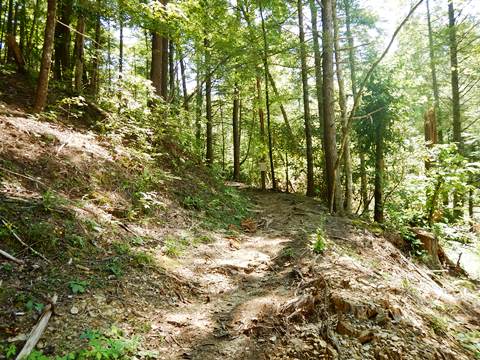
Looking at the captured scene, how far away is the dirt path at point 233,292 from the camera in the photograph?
10.9 ft

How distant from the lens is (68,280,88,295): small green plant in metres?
3.47

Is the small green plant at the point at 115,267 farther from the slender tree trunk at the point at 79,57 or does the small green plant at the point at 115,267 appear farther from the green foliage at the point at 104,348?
the slender tree trunk at the point at 79,57

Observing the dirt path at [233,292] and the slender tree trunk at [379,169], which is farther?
the slender tree trunk at [379,169]

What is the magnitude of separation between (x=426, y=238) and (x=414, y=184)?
4.84 ft

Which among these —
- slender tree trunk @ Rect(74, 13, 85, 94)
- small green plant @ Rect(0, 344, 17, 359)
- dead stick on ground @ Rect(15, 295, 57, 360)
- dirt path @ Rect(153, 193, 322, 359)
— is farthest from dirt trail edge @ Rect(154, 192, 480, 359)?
slender tree trunk @ Rect(74, 13, 85, 94)

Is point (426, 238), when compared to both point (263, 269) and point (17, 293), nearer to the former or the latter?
point (263, 269)

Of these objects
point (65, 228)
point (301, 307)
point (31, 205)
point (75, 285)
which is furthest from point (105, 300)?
point (301, 307)

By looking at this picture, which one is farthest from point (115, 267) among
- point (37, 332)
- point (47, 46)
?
point (47, 46)

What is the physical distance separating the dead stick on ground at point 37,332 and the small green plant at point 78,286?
0.25 metres

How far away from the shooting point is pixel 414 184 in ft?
30.0

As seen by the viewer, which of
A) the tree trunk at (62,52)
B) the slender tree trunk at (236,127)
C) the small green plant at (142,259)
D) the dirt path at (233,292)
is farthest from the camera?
the slender tree trunk at (236,127)

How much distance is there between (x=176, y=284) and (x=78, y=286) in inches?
49.5

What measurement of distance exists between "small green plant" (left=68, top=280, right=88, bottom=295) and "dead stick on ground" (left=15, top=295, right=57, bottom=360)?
0.83ft

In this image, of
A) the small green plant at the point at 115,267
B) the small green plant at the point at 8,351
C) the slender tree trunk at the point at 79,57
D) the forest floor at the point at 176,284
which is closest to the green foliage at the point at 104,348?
the forest floor at the point at 176,284
